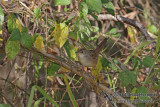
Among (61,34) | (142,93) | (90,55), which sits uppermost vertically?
(61,34)

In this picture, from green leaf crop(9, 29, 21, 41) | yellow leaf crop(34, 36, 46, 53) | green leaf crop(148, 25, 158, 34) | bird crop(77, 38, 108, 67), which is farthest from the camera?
green leaf crop(148, 25, 158, 34)

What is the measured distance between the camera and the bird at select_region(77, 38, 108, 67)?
3.95ft

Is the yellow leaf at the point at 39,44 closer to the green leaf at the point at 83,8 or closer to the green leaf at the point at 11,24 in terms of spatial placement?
the green leaf at the point at 11,24

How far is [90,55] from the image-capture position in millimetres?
1229

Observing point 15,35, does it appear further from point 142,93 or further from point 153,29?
point 153,29

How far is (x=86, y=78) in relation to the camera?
1139 mm

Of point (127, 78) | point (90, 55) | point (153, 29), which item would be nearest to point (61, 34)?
point (90, 55)

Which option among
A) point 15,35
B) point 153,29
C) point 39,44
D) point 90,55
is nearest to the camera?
point 15,35

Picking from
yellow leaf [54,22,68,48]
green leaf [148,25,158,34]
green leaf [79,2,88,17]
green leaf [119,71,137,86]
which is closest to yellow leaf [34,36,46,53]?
yellow leaf [54,22,68,48]

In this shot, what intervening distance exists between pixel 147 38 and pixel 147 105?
23.4 inches

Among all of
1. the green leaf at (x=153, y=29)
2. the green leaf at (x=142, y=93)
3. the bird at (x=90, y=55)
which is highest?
the green leaf at (x=153, y=29)

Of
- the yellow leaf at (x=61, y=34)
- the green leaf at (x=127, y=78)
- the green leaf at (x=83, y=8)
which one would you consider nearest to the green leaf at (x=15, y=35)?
the yellow leaf at (x=61, y=34)

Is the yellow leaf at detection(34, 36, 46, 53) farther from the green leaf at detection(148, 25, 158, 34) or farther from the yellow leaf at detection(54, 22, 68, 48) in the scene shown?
the green leaf at detection(148, 25, 158, 34)

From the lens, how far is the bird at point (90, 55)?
1203 mm
